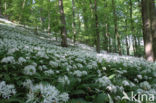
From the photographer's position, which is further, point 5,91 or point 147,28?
point 147,28

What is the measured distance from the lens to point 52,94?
1.42 meters

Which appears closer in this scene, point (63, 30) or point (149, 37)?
point (149, 37)

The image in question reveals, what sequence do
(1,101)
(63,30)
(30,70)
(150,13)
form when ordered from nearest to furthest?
(1,101), (30,70), (150,13), (63,30)

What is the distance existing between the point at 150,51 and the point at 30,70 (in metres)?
8.36

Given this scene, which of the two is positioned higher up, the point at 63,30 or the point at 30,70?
the point at 63,30

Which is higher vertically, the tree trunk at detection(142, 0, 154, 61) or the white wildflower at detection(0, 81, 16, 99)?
the tree trunk at detection(142, 0, 154, 61)

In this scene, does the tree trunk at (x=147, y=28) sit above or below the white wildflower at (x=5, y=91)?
above

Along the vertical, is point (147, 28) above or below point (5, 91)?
above

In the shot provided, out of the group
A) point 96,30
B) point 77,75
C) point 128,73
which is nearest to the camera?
point 77,75

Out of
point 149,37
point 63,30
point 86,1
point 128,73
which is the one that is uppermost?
point 86,1

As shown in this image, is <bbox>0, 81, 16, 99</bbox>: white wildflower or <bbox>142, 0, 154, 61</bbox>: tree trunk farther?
<bbox>142, 0, 154, 61</bbox>: tree trunk

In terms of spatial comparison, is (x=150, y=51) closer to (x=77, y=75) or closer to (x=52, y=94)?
(x=77, y=75)

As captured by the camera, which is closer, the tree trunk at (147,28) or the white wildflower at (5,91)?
the white wildflower at (5,91)

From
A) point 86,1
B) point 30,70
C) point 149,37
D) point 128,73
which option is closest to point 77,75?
point 30,70
